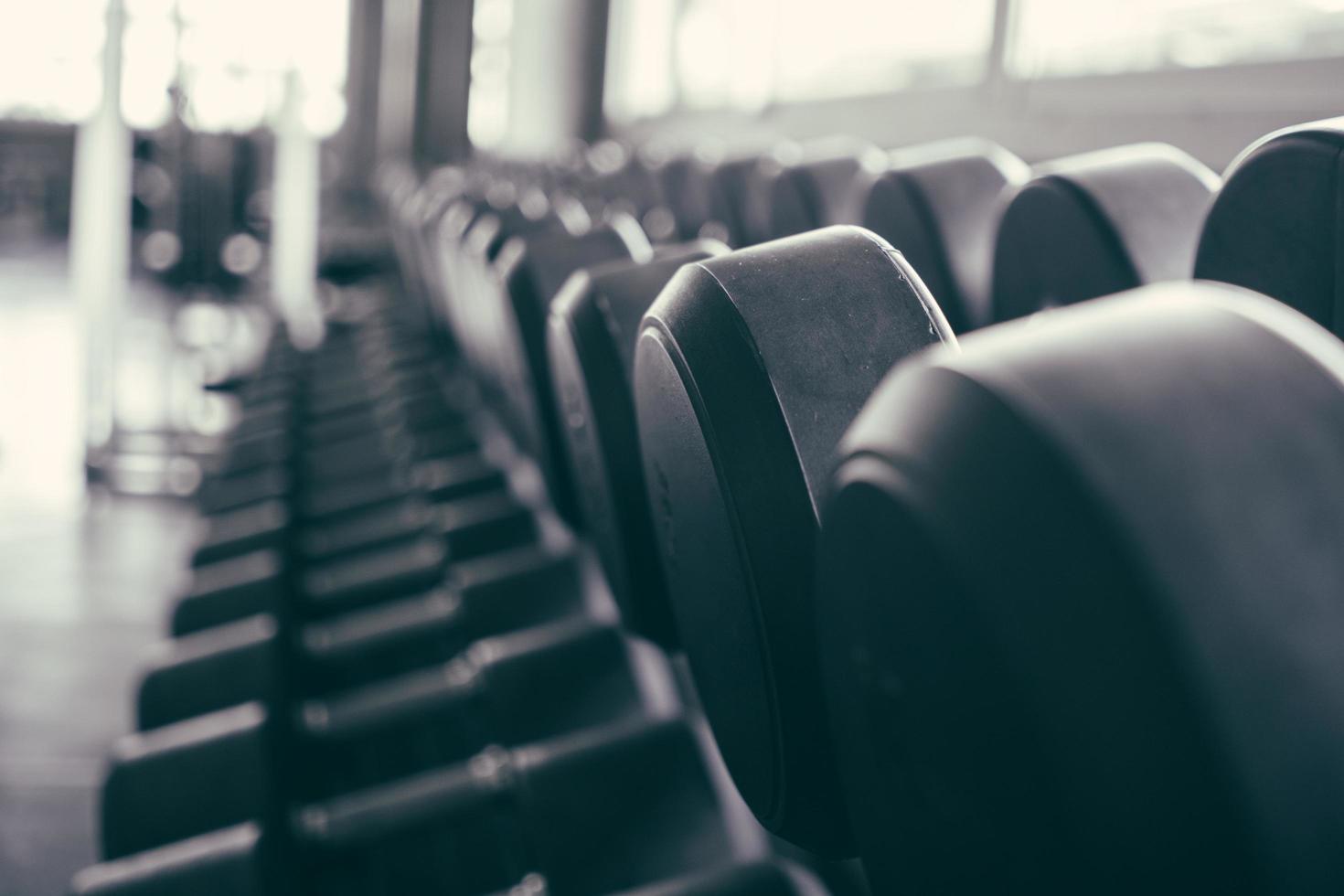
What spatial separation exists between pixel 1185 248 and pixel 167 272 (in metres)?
8.27

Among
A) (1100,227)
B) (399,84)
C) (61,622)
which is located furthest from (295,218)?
(1100,227)

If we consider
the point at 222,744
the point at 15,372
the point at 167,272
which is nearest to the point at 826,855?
the point at 222,744

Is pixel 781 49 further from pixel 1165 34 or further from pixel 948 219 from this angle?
pixel 948 219

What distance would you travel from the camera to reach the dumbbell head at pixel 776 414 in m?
0.46

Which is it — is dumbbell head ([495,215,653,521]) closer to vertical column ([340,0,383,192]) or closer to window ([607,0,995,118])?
window ([607,0,995,118])

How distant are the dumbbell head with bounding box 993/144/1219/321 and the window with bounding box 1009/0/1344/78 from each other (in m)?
0.93

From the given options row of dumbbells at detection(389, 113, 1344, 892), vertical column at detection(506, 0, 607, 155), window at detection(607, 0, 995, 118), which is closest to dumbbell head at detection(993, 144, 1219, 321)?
row of dumbbells at detection(389, 113, 1344, 892)

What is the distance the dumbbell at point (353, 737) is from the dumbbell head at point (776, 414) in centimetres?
60

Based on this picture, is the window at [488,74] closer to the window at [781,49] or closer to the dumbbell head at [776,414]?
the window at [781,49]

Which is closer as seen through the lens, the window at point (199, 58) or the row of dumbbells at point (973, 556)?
the row of dumbbells at point (973, 556)

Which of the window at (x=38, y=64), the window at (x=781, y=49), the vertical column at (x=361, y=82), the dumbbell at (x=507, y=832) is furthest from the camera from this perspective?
the vertical column at (x=361, y=82)

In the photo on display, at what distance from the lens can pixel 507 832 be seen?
1098 mm

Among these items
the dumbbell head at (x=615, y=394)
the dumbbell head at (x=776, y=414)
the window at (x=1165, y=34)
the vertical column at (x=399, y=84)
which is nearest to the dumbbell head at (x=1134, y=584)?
the dumbbell head at (x=776, y=414)

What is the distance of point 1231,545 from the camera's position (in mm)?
262
